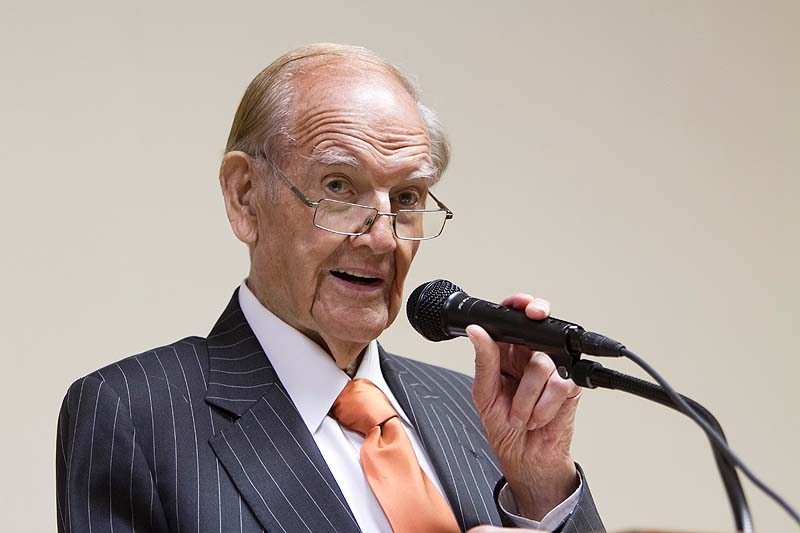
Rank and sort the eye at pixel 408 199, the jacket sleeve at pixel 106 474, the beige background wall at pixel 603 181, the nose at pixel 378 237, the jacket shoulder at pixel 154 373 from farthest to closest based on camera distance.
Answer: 1. the beige background wall at pixel 603 181
2. the eye at pixel 408 199
3. the nose at pixel 378 237
4. the jacket shoulder at pixel 154 373
5. the jacket sleeve at pixel 106 474

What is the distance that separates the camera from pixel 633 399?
3.42 meters

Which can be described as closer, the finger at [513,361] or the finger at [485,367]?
the finger at [485,367]

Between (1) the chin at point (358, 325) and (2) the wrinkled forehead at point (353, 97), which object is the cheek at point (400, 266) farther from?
(2) the wrinkled forehead at point (353, 97)

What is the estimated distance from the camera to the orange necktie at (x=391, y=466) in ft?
6.59

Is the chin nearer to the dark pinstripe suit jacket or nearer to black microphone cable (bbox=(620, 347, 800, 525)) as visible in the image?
the dark pinstripe suit jacket

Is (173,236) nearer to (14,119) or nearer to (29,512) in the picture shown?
(14,119)

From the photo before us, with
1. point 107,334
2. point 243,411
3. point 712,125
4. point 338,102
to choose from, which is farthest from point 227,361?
point 712,125

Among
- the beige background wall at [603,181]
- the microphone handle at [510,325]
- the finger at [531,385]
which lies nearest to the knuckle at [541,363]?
the finger at [531,385]

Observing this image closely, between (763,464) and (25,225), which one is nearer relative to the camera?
(25,225)

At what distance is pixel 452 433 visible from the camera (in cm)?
230

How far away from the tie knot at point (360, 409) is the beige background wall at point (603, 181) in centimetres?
84

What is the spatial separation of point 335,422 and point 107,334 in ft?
2.84

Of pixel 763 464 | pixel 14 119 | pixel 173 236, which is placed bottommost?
pixel 763 464

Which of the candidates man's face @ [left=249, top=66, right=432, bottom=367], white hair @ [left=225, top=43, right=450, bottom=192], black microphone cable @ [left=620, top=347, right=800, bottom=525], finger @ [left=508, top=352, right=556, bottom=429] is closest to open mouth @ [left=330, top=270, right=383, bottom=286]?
man's face @ [left=249, top=66, right=432, bottom=367]
